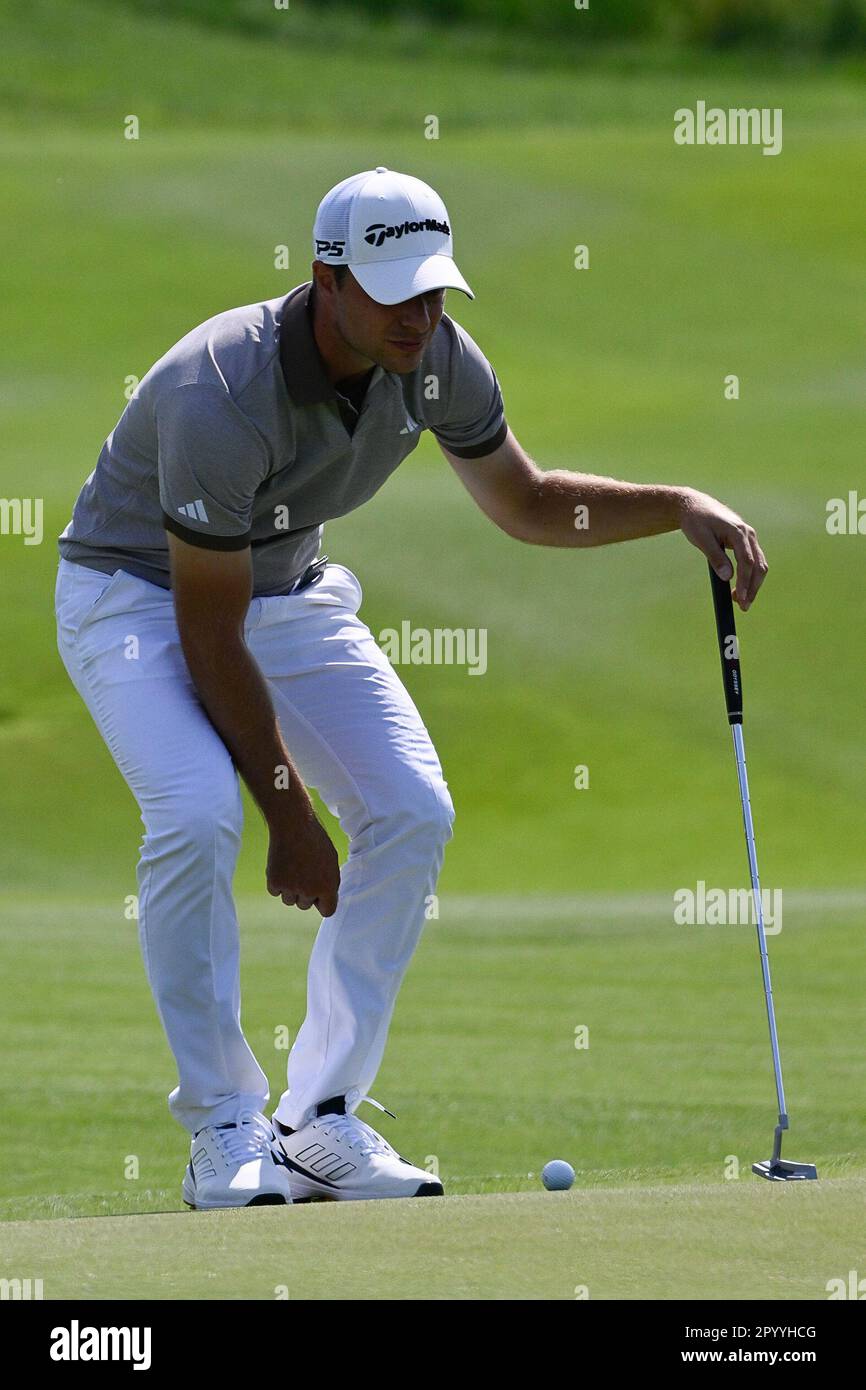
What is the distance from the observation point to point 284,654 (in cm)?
522

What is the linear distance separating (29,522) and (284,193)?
12.2m

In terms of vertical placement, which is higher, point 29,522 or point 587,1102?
point 29,522

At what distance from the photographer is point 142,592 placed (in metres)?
5.01

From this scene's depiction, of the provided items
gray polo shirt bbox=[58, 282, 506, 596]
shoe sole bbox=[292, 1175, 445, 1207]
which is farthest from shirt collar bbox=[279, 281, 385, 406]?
shoe sole bbox=[292, 1175, 445, 1207]

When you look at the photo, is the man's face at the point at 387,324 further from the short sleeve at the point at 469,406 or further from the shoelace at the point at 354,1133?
the shoelace at the point at 354,1133

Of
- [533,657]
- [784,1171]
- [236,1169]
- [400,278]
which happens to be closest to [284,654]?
[400,278]

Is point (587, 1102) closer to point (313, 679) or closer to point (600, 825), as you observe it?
point (313, 679)

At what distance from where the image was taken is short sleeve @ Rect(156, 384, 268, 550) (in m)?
4.66

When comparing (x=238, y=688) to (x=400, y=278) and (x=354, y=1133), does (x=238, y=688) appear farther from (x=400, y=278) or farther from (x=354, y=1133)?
(x=354, y=1133)

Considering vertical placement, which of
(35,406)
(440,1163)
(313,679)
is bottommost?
(440,1163)

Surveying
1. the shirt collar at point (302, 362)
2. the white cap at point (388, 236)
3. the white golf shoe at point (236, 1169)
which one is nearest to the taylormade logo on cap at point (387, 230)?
the white cap at point (388, 236)

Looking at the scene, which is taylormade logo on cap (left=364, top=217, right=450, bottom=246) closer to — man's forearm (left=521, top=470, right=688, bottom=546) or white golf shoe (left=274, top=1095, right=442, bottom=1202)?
man's forearm (left=521, top=470, right=688, bottom=546)

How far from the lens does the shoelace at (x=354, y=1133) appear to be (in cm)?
500
